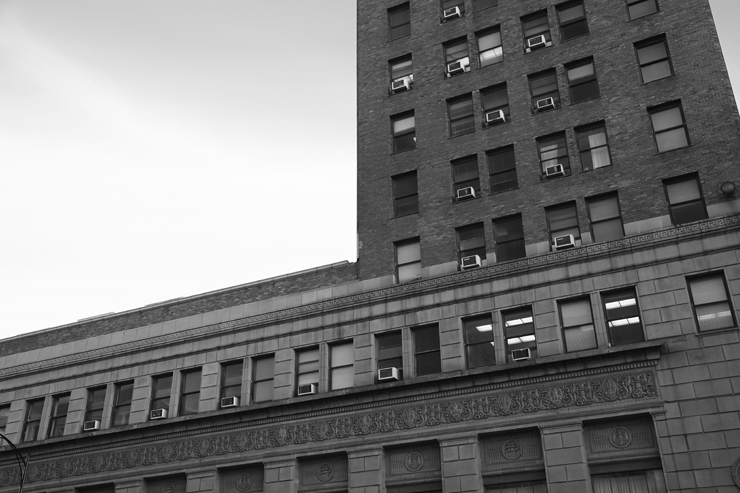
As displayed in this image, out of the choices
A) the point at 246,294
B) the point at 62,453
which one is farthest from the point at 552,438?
the point at 62,453

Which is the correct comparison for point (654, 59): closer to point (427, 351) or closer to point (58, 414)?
point (427, 351)

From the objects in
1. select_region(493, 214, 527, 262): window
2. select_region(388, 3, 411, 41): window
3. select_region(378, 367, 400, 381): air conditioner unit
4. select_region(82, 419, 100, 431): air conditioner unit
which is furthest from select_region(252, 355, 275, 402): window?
select_region(388, 3, 411, 41): window

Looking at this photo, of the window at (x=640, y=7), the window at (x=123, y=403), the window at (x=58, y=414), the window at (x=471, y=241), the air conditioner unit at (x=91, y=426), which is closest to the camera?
the window at (x=471, y=241)

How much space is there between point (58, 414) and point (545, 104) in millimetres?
27684

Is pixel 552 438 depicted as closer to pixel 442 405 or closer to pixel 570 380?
pixel 570 380

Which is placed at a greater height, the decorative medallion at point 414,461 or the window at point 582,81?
the window at point 582,81

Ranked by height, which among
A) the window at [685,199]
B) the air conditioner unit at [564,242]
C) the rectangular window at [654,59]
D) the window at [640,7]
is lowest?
the air conditioner unit at [564,242]

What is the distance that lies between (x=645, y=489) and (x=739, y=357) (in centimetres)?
526

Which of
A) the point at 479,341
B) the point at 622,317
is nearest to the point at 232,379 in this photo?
the point at 479,341

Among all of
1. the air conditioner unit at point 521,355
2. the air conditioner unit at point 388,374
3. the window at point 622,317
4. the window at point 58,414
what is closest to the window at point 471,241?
the air conditioner unit at point 521,355

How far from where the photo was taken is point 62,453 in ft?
120

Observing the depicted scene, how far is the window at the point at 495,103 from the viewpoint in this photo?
111ft

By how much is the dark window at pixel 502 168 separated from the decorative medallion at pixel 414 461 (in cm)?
1135

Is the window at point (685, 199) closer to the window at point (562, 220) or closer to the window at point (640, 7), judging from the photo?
the window at point (562, 220)
